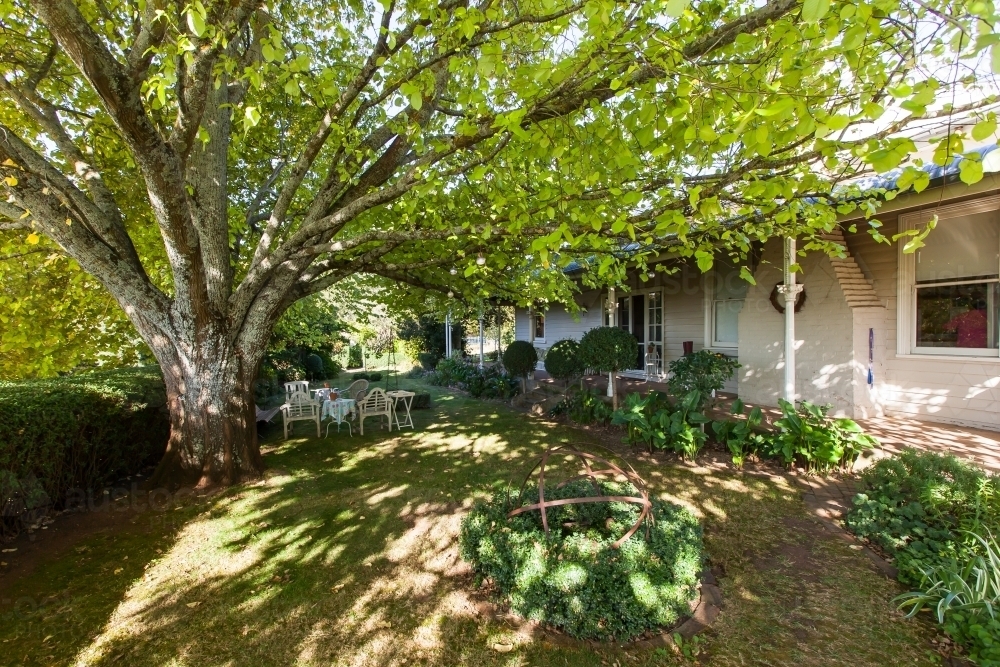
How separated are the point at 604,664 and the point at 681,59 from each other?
3911mm

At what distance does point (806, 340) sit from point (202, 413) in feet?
29.7

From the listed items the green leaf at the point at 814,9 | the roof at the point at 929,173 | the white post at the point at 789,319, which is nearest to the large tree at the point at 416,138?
A: the green leaf at the point at 814,9

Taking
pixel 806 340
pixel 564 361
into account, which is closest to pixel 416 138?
pixel 564 361

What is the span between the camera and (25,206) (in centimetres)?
460

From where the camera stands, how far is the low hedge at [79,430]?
4285mm

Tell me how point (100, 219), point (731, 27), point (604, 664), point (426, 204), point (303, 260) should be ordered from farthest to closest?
point (426, 204) < point (303, 260) < point (100, 219) < point (731, 27) < point (604, 664)

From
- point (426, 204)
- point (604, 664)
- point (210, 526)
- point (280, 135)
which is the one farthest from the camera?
point (280, 135)

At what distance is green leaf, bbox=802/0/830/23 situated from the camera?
1825 millimetres

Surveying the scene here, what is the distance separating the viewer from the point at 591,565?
3035 mm

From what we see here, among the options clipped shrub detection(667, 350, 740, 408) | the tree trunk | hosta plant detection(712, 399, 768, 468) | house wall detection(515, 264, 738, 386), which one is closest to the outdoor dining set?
the tree trunk

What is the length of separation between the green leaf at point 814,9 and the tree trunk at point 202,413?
623cm

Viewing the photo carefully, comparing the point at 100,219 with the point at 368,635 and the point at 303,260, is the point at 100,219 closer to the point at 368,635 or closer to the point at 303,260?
the point at 303,260

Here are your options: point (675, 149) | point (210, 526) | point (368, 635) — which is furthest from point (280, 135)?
point (368, 635)

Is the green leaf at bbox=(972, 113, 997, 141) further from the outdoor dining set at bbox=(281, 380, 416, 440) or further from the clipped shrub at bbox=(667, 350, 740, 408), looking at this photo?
the outdoor dining set at bbox=(281, 380, 416, 440)
